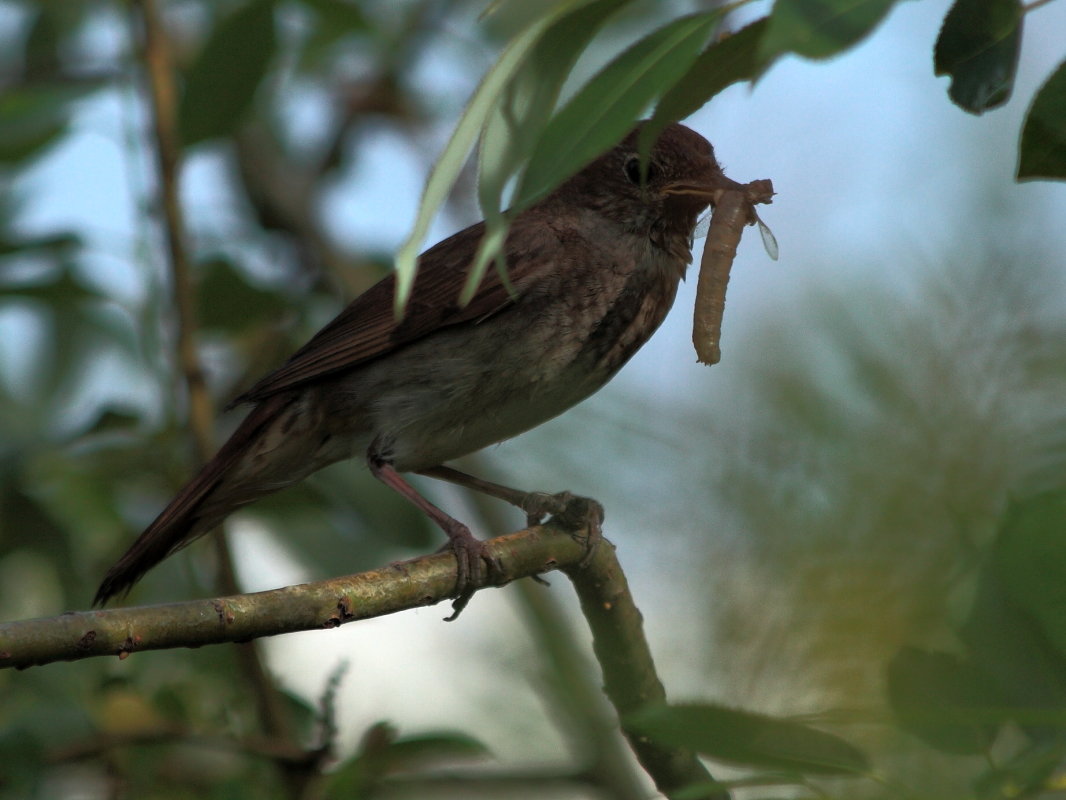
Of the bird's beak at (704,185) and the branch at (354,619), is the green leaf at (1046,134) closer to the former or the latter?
the branch at (354,619)

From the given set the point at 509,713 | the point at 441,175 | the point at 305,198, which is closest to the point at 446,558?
the point at 509,713

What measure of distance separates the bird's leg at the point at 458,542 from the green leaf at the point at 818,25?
4.84 ft

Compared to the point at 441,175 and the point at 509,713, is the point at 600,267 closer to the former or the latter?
the point at 509,713

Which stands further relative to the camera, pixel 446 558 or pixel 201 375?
pixel 201 375

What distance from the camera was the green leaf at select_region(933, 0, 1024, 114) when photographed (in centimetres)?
147

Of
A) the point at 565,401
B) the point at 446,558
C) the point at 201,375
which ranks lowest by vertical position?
the point at 446,558

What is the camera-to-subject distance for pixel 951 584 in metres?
0.96

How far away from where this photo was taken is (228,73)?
350cm

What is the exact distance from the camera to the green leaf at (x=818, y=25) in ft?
3.37

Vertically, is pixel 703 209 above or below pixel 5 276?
below

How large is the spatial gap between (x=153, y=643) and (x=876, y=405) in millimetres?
1092

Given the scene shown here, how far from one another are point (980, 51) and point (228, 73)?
2492mm

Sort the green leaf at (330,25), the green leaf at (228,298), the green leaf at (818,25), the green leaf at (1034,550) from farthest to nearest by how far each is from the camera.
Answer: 1. the green leaf at (330,25)
2. the green leaf at (228,298)
3. the green leaf at (818,25)
4. the green leaf at (1034,550)

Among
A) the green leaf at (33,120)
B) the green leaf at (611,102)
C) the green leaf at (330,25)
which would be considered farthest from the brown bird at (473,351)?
the green leaf at (611,102)
